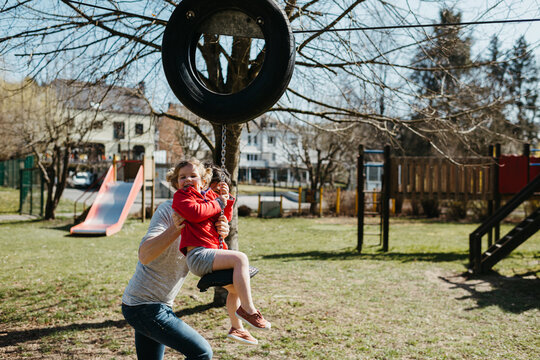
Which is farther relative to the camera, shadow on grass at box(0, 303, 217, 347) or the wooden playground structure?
the wooden playground structure

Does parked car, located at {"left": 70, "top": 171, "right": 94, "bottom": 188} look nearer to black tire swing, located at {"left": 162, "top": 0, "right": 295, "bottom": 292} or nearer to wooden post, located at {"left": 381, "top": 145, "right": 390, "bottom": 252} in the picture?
wooden post, located at {"left": 381, "top": 145, "right": 390, "bottom": 252}

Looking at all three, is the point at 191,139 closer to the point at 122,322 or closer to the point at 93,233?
the point at 93,233

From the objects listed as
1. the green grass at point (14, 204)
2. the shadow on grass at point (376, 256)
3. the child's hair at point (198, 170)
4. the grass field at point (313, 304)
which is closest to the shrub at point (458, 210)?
the grass field at point (313, 304)

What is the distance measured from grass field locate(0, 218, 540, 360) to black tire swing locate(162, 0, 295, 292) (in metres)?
2.78

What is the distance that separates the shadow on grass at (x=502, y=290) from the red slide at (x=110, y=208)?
1032cm

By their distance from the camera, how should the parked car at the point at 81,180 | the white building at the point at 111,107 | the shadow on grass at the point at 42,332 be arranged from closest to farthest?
the shadow on grass at the point at 42,332 < the white building at the point at 111,107 < the parked car at the point at 81,180

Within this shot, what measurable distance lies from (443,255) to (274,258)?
4.30m

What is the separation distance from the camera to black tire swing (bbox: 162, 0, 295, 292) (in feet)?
9.02

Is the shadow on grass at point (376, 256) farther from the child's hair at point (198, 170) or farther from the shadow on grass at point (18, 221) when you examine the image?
the shadow on grass at point (18, 221)

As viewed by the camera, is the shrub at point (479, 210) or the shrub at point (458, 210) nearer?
the shrub at point (479, 210)

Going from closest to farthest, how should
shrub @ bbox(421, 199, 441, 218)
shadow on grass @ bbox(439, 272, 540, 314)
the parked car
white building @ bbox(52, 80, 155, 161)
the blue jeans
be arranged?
the blue jeans, shadow on grass @ bbox(439, 272, 540, 314), white building @ bbox(52, 80, 155, 161), shrub @ bbox(421, 199, 441, 218), the parked car

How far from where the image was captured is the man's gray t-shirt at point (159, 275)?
2.64 m

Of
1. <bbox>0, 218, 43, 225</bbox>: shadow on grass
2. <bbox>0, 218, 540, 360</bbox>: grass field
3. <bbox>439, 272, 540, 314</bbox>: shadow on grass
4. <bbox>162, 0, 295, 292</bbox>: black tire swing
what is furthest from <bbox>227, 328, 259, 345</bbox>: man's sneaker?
<bbox>0, 218, 43, 225</bbox>: shadow on grass

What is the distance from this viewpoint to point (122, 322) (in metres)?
5.55
